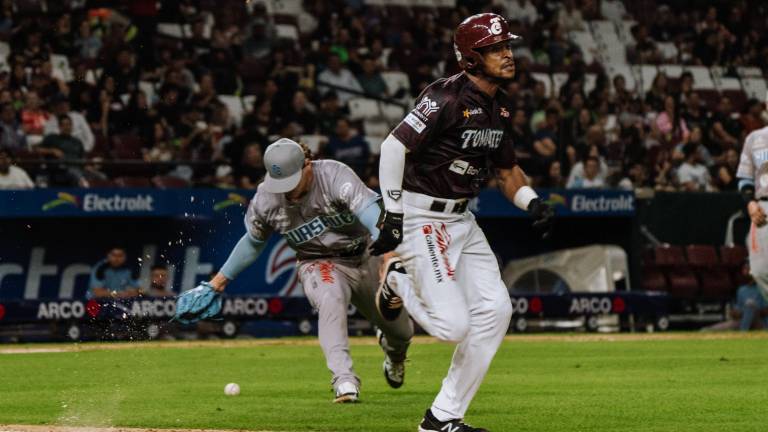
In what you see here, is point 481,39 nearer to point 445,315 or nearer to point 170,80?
point 445,315

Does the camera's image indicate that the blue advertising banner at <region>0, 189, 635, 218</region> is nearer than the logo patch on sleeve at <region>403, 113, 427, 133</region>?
No

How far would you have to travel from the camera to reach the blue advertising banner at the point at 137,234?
17375mm

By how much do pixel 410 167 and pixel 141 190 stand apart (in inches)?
414

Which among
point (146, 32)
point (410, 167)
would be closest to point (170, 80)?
point (146, 32)

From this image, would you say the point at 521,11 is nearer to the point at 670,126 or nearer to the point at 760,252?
the point at 670,126

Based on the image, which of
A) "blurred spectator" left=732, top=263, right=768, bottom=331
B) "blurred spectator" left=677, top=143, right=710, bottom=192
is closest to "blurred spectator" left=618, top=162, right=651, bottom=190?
"blurred spectator" left=677, top=143, right=710, bottom=192

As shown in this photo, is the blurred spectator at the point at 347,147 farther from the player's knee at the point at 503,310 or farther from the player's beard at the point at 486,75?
the player's knee at the point at 503,310

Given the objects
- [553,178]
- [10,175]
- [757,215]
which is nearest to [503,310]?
[757,215]

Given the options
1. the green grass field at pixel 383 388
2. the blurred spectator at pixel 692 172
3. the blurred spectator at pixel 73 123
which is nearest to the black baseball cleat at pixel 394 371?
the green grass field at pixel 383 388

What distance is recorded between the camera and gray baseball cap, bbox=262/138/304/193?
9.13 meters

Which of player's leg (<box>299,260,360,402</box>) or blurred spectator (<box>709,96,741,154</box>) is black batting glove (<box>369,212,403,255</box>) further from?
blurred spectator (<box>709,96,741,154</box>)

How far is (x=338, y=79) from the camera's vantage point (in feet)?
70.0

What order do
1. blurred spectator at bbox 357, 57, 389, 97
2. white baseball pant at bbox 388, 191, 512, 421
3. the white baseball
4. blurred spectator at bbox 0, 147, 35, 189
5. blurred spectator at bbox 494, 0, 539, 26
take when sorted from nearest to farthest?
1. white baseball pant at bbox 388, 191, 512, 421
2. the white baseball
3. blurred spectator at bbox 0, 147, 35, 189
4. blurred spectator at bbox 357, 57, 389, 97
5. blurred spectator at bbox 494, 0, 539, 26

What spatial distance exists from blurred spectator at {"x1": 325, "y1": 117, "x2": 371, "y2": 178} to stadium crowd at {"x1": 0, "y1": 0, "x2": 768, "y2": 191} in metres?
0.02
